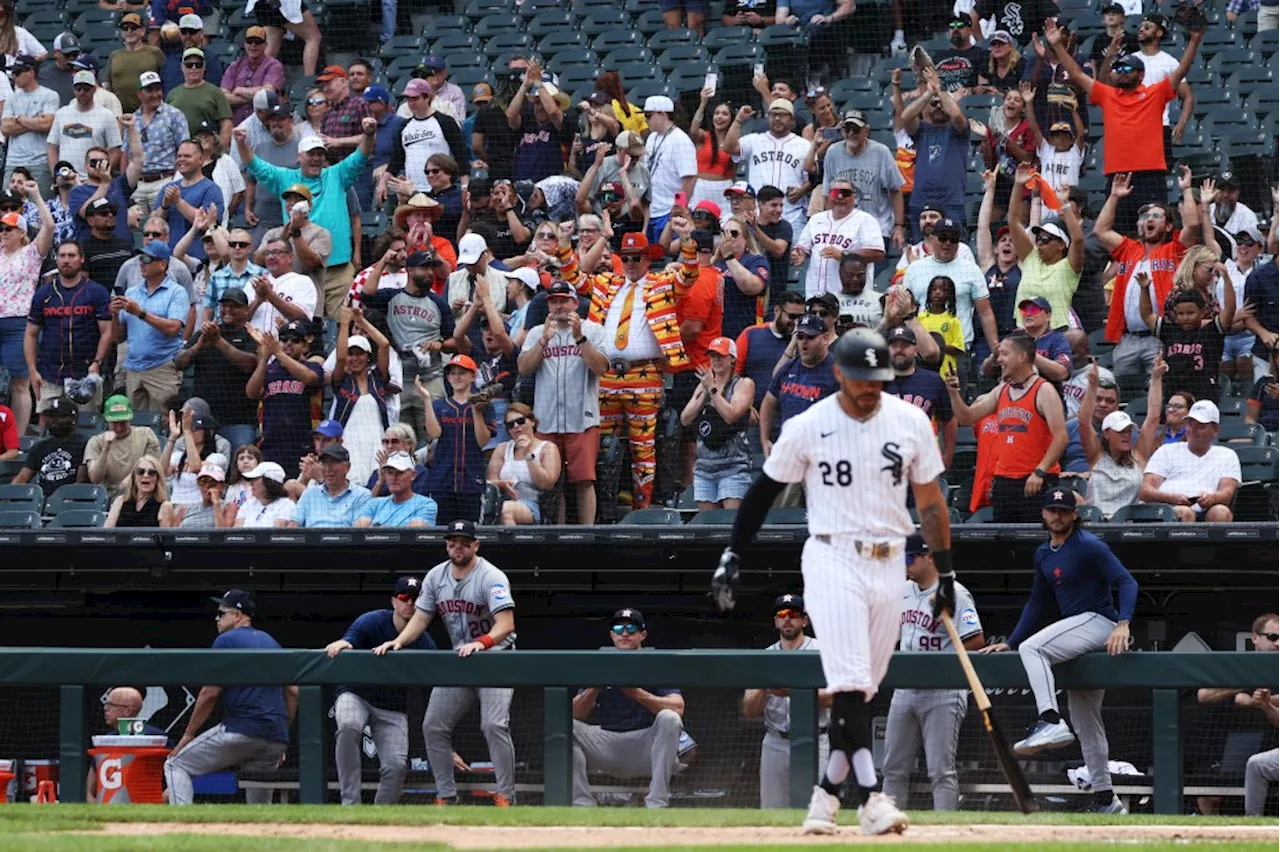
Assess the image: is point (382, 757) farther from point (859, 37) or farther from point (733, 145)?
point (859, 37)

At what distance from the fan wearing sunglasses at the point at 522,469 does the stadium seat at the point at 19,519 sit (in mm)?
2688

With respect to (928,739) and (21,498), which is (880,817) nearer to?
(928,739)

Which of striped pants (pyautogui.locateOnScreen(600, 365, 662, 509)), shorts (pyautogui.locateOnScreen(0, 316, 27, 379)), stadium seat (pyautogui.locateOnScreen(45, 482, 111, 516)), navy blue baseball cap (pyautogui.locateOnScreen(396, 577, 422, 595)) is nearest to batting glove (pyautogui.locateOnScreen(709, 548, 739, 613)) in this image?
navy blue baseball cap (pyautogui.locateOnScreen(396, 577, 422, 595))

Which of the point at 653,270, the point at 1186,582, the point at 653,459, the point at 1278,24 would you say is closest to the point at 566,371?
the point at 653,459

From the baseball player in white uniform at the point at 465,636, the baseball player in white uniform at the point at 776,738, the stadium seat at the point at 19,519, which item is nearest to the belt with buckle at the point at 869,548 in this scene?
the baseball player in white uniform at the point at 776,738

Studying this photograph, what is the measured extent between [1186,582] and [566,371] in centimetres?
358

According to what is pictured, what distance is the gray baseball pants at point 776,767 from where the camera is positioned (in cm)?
907

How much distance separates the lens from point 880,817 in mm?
6867

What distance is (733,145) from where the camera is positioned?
14.9 meters

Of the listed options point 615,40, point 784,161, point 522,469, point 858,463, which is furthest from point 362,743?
point 615,40

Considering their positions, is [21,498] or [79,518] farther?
[21,498]

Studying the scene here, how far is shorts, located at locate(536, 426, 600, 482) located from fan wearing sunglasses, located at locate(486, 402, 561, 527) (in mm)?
171

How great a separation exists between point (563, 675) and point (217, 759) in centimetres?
201

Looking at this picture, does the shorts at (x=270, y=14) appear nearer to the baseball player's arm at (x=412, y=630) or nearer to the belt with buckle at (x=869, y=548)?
the baseball player's arm at (x=412, y=630)
